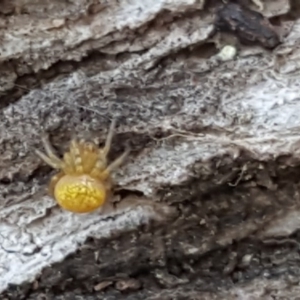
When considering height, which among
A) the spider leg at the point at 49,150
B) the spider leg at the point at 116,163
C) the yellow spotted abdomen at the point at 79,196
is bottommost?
the yellow spotted abdomen at the point at 79,196

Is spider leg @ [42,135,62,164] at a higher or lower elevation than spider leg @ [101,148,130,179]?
higher

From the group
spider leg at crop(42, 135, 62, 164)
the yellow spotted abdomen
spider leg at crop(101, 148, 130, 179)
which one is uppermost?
spider leg at crop(42, 135, 62, 164)

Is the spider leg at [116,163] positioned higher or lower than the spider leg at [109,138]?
lower

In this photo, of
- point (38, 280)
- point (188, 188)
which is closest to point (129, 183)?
point (188, 188)
